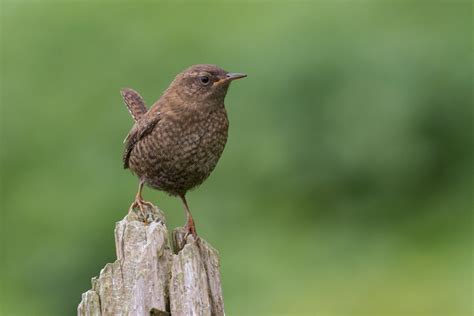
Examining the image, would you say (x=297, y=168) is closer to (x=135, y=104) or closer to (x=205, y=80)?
(x=135, y=104)

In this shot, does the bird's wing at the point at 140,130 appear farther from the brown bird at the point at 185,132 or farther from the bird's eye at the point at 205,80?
the bird's eye at the point at 205,80

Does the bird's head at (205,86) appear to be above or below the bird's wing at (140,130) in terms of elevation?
above

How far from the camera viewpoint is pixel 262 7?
14.8 meters

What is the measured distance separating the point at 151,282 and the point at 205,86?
1.87 m

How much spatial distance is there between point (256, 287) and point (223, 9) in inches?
229

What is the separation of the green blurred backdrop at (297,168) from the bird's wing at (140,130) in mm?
3325

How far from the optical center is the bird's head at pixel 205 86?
22.1 ft

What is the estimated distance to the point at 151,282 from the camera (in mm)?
5281

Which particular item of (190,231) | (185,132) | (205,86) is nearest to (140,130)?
(185,132)

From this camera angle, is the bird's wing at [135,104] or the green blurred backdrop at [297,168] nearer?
the bird's wing at [135,104]

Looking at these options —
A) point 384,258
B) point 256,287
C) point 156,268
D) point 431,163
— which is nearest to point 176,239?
point 156,268

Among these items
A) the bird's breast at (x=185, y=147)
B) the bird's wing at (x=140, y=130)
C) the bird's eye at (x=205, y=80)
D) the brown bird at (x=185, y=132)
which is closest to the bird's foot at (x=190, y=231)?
the brown bird at (x=185, y=132)

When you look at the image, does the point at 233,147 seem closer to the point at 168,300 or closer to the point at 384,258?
the point at 384,258

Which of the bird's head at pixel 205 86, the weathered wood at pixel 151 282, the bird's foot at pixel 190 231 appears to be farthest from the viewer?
the bird's head at pixel 205 86
